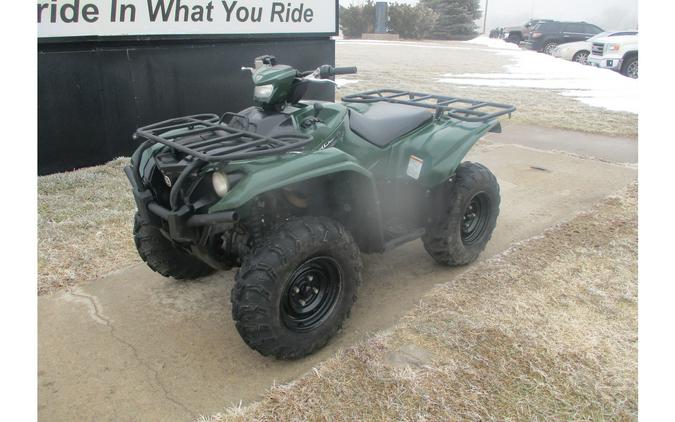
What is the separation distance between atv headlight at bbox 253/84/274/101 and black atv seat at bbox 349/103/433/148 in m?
0.65

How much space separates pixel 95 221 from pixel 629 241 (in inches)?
177

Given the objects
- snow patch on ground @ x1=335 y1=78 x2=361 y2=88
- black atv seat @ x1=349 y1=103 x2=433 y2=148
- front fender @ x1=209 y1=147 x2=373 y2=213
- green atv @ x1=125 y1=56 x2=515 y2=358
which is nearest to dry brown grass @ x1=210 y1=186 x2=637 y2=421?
green atv @ x1=125 y1=56 x2=515 y2=358

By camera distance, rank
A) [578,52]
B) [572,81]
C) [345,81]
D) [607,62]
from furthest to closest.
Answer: [578,52], [607,62], [572,81], [345,81]

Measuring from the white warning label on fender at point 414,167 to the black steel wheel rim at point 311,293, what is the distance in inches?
36.5

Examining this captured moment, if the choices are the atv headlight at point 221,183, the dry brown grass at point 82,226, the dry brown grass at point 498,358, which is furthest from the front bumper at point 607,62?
the atv headlight at point 221,183

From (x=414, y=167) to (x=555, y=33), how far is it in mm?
26163

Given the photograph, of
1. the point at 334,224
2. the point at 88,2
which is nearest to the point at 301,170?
the point at 334,224

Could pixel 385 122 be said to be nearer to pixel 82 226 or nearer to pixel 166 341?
pixel 166 341

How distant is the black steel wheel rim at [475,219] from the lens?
13.1 feet

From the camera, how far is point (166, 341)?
10.1ft

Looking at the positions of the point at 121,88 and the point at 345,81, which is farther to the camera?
the point at 345,81

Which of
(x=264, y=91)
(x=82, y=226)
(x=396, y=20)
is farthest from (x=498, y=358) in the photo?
(x=396, y=20)

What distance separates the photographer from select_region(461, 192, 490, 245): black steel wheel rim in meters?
3.99

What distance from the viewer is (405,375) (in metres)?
2.71
